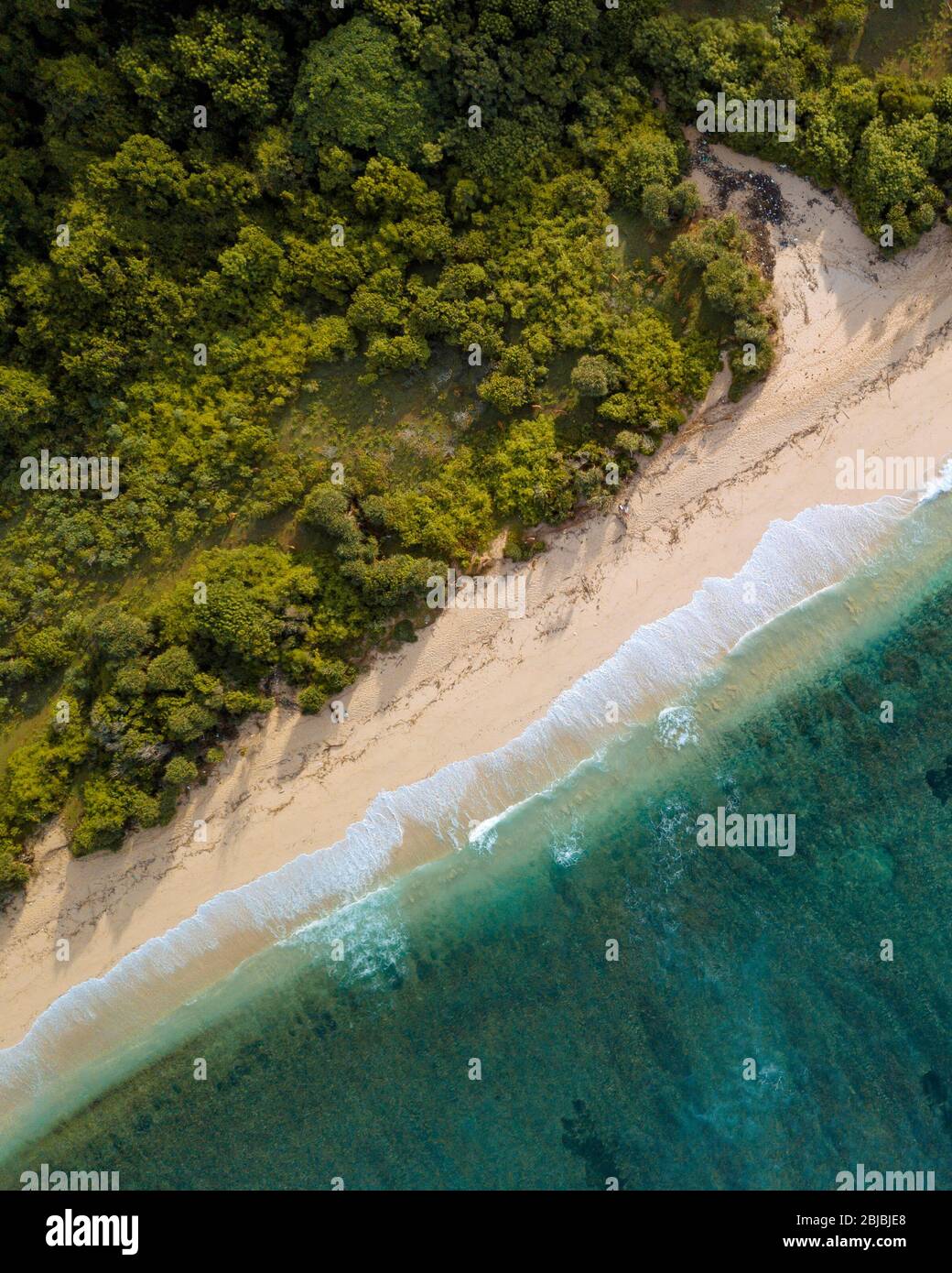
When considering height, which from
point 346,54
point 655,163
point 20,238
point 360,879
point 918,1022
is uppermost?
point 346,54

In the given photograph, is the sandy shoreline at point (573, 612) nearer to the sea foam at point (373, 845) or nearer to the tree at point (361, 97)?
the sea foam at point (373, 845)

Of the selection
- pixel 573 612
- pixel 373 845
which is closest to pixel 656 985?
pixel 373 845

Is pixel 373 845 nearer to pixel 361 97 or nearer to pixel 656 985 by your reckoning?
pixel 656 985

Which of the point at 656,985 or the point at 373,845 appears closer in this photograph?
the point at 656,985

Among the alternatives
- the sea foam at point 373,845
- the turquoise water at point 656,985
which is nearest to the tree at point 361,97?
the sea foam at point 373,845

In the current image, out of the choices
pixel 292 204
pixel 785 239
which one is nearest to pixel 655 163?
pixel 785 239
